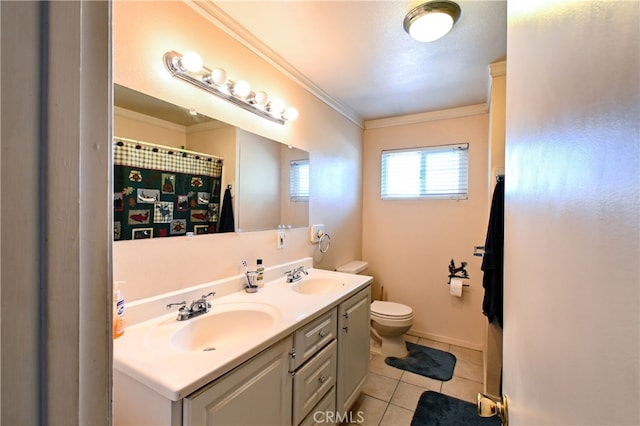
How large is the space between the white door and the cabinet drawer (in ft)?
3.52

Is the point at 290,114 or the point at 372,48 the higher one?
the point at 372,48

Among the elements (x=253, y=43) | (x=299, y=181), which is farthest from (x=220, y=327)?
(x=253, y=43)

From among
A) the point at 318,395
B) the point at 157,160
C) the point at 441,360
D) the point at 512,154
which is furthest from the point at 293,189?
the point at 441,360

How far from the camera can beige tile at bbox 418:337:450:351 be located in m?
2.72

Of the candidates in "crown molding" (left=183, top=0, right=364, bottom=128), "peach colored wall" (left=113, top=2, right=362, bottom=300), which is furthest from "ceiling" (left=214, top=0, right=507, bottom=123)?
"peach colored wall" (left=113, top=2, right=362, bottom=300)

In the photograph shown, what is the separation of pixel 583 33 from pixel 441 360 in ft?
9.10

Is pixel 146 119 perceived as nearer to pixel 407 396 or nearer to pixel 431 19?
pixel 431 19

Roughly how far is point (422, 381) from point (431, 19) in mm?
2437

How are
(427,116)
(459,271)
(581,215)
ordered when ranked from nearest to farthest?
(581,215) < (459,271) < (427,116)

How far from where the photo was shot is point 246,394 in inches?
37.9

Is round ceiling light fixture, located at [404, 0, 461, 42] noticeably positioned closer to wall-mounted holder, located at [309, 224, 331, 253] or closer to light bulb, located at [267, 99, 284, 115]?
light bulb, located at [267, 99, 284, 115]

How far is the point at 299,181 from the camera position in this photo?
7.06 ft

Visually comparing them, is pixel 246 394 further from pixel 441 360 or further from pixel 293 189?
pixel 441 360

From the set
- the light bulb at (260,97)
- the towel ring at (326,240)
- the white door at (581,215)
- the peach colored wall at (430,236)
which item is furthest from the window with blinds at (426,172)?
the white door at (581,215)
